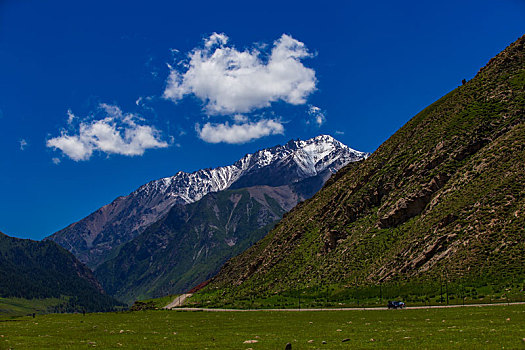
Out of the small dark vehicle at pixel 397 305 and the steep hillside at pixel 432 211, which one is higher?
the steep hillside at pixel 432 211

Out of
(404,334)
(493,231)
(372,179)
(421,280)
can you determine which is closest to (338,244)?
(372,179)

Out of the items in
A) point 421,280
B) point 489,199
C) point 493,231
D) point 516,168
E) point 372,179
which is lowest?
point 421,280

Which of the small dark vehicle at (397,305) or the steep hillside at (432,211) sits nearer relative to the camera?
the small dark vehicle at (397,305)

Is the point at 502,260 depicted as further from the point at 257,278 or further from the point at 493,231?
the point at 257,278

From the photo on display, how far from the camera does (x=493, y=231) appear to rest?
90125mm

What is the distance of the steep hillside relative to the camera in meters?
91.5

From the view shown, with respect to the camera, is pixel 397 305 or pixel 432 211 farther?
pixel 432 211

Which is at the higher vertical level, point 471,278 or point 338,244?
point 338,244

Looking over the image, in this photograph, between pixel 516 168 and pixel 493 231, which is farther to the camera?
pixel 516 168

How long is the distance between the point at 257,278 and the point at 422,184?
7457 centimetres

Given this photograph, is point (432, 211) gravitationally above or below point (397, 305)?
above

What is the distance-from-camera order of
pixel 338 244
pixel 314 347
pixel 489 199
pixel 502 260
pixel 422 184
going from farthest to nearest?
pixel 338 244, pixel 422 184, pixel 489 199, pixel 502 260, pixel 314 347

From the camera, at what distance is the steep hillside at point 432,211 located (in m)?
91.5

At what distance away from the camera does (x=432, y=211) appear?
374 ft
